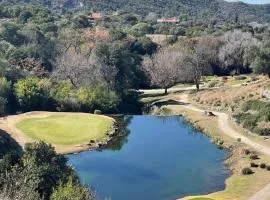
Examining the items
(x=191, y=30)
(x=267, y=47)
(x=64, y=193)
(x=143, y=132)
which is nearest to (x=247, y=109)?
(x=143, y=132)

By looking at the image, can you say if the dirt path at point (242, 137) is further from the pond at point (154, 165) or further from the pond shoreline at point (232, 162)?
the pond at point (154, 165)

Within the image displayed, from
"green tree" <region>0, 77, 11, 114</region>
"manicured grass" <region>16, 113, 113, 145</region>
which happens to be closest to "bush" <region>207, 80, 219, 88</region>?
"manicured grass" <region>16, 113, 113, 145</region>

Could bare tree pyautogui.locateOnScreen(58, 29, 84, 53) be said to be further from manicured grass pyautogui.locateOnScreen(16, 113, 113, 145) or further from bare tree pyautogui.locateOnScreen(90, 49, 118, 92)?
manicured grass pyautogui.locateOnScreen(16, 113, 113, 145)

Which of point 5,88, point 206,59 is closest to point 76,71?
point 5,88

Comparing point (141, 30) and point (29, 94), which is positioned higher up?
point (141, 30)

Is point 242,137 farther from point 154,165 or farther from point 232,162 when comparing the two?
point 154,165

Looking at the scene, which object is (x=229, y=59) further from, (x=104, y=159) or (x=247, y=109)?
(x=104, y=159)

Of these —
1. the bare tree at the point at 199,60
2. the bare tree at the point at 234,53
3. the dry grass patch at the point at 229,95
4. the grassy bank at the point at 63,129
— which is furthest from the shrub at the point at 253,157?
the bare tree at the point at 234,53
